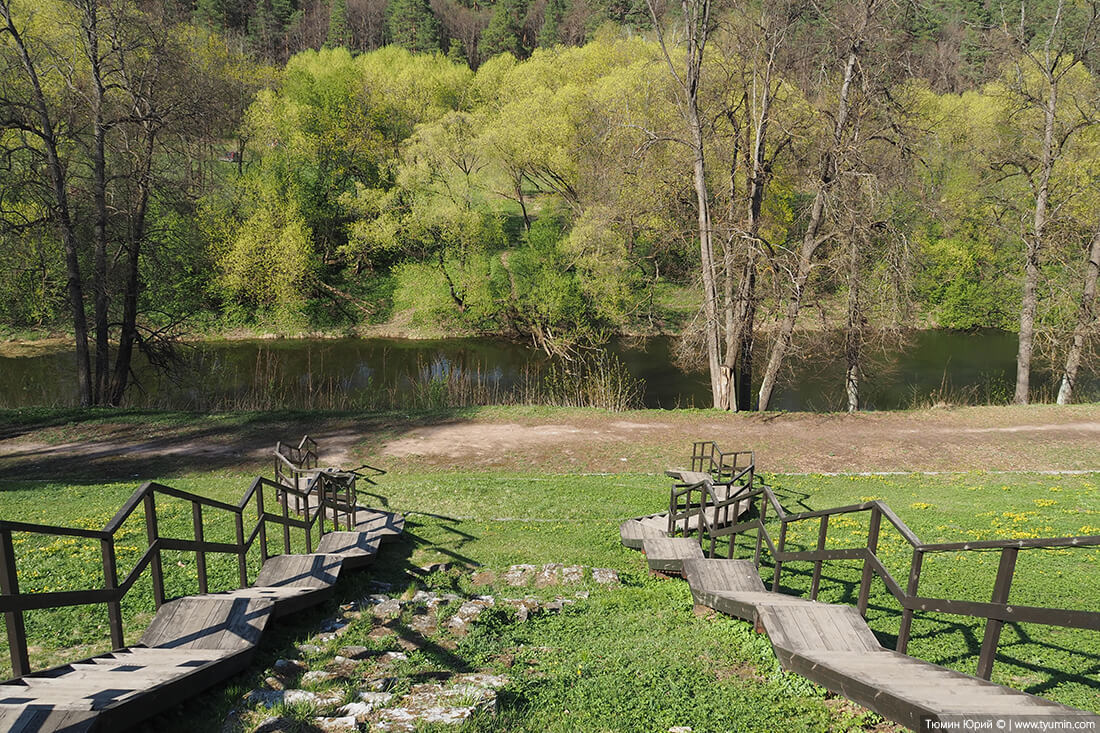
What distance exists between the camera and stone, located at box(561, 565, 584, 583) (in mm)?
8891

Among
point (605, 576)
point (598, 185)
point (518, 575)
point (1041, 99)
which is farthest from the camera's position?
point (598, 185)

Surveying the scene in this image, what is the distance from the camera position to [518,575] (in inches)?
360

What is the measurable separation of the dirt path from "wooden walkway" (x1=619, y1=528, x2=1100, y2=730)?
888 centimetres

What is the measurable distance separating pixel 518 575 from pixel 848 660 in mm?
4870

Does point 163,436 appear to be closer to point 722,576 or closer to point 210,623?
point 210,623

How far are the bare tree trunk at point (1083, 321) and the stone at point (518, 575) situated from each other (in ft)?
75.5

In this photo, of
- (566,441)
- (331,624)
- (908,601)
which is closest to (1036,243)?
(566,441)

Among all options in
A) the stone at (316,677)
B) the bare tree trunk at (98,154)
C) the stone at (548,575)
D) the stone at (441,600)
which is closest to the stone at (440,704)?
the stone at (316,677)

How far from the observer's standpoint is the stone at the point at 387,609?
7009mm

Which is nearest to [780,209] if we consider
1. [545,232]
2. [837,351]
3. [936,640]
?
[837,351]

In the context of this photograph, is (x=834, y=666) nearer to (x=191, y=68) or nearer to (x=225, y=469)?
(x=225, y=469)

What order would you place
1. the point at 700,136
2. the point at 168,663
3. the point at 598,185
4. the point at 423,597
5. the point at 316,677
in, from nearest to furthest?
1. the point at 168,663
2. the point at 316,677
3. the point at 423,597
4. the point at 700,136
5. the point at 598,185

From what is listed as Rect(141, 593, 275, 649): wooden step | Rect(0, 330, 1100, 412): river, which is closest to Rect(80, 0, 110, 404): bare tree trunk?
Rect(0, 330, 1100, 412): river

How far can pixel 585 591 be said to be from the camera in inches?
332
